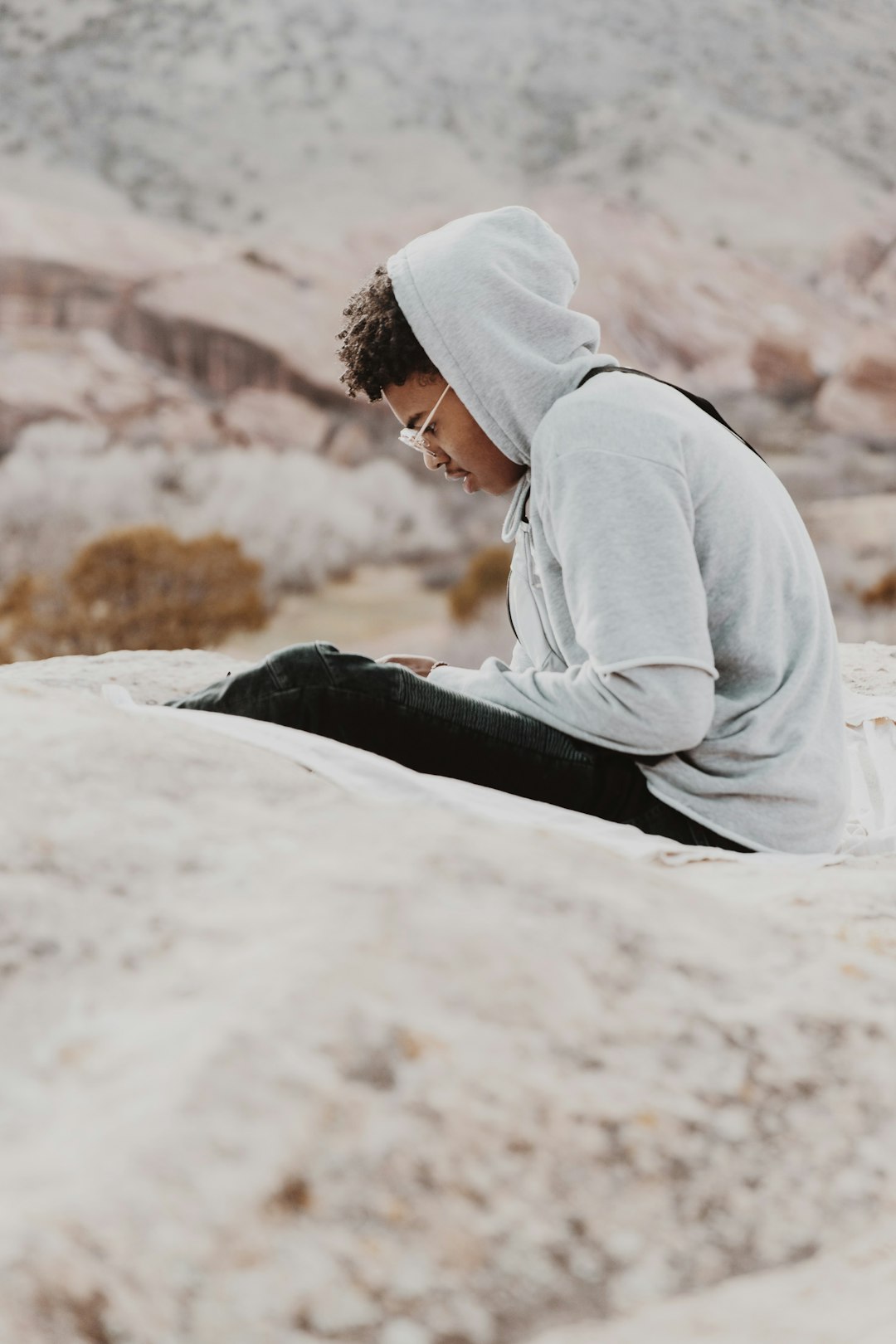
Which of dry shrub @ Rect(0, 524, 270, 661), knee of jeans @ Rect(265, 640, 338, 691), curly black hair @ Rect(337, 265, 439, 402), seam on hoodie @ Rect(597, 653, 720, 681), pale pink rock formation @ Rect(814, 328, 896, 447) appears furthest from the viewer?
pale pink rock formation @ Rect(814, 328, 896, 447)

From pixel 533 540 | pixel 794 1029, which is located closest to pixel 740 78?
pixel 533 540

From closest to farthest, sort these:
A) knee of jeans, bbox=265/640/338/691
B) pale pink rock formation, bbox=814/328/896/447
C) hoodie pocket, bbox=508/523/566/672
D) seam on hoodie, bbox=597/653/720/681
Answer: seam on hoodie, bbox=597/653/720/681 < knee of jeans, bbox=265/640/338/691 < hoodie pocket, bbox=508/523/566/672 < pale pink rock formation, bbox=814/328/896/447

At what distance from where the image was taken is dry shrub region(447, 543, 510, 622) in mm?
8609

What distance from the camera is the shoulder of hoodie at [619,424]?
1.49 metres

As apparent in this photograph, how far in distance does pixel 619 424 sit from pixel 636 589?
22 cm

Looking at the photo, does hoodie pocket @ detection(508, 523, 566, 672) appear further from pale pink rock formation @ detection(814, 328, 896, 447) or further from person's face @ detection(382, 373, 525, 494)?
pale pink rock formation @ detection(814, 328, 896, 447)

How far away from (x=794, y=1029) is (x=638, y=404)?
83 centimetres

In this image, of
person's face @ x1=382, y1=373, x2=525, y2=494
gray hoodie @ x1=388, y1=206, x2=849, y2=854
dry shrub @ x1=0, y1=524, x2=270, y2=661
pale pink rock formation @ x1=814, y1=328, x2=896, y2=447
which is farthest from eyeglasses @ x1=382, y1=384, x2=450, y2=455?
pale pink rock formation @ x1=814, y1=328, x2=896, y2=447

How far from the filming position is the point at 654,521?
1462 millimetres

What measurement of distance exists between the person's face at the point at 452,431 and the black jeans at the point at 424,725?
39 cm

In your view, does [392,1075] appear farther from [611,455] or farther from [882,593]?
[882,593]

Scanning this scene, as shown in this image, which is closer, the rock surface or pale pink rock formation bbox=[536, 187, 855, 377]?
the rock surface

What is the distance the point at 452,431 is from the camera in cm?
178

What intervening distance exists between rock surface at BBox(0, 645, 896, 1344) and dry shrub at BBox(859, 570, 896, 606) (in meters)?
7.85
